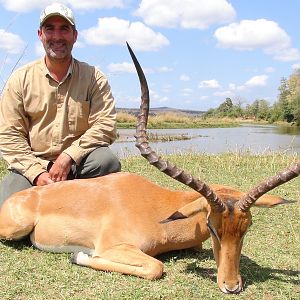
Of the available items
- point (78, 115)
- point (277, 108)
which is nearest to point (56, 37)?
point (78, 115)

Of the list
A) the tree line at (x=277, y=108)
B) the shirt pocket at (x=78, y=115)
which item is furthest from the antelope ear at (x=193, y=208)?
the tree line at (x=277, y=108)

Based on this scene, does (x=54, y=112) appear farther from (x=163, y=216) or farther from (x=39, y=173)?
(x=163, y=216)

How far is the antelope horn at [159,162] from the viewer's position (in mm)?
4605

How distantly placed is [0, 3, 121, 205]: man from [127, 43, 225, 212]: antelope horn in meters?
2.19

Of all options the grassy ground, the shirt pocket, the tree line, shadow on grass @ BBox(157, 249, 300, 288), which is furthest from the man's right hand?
the tree line

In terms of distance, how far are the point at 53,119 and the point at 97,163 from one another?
83 cm

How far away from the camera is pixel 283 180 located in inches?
179

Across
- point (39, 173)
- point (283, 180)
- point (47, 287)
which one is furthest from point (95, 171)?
point (283, 180)

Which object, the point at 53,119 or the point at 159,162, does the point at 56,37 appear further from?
the point at 159,162

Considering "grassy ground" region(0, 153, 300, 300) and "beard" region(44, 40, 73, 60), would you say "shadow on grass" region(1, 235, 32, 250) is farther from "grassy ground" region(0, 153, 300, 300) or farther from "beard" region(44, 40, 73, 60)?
"beard" region(44, 40, 73, 60)

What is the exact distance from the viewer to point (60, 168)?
6.60 meters

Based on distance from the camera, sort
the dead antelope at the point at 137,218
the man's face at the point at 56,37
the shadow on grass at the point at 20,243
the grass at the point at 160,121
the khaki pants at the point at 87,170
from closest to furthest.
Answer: the dead antelope at the point at 137,218, the shadow on grass at the point at 20,243, the man's face at the point at 56,37, the khaki pants at the point at 87,170, the grass at the point at 160,121

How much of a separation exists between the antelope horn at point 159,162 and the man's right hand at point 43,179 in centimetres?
223

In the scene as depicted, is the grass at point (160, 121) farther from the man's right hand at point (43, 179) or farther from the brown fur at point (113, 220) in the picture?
the brown fur at point (113, 220)
